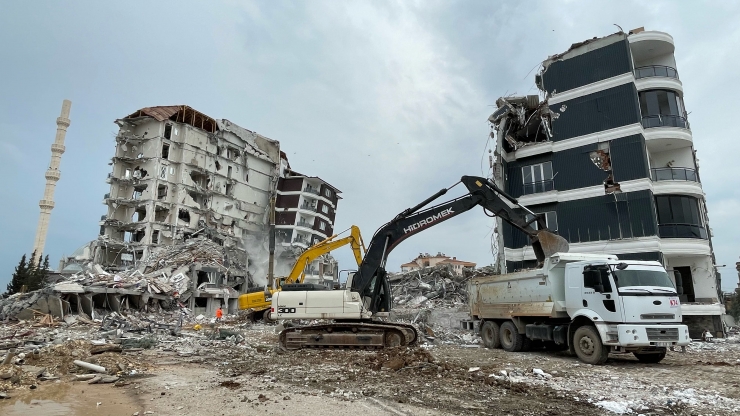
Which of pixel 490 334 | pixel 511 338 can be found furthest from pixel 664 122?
pixel 511 338

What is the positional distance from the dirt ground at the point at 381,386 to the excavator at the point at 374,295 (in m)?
1.09

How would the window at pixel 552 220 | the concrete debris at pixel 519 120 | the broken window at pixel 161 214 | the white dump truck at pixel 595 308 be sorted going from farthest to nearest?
the broken window at pixel 161 214 < the concrete debris at pixel 519 120 < the window at pixel 552 220 < the white dump truck at pixel 595 308

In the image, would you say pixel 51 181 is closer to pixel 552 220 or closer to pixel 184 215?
pixel 184 215

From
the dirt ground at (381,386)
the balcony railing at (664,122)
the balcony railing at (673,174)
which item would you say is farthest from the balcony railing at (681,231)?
the dirt ground at (381,386)

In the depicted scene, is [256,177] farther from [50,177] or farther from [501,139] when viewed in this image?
[501,139]

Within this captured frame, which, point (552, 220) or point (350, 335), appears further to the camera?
point (552, 220)

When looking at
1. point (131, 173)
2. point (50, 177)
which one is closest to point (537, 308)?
point (131, 173)

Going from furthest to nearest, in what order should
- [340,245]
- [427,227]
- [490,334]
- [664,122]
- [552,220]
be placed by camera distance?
[552,220] → [664,122] → [340,245] → [490,334] → [427,227]

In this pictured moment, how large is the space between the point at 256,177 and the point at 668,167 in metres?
60.5

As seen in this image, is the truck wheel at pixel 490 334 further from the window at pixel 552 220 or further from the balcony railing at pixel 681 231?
the balcony railing at pixel 681 231

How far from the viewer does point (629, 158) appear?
2191 centimetres

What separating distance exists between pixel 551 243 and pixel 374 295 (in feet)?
18.9

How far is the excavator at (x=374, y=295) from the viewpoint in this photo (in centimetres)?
1337

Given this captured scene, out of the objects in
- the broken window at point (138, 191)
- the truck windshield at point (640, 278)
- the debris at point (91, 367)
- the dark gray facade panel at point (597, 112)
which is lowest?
the debris at point (91, 367)
